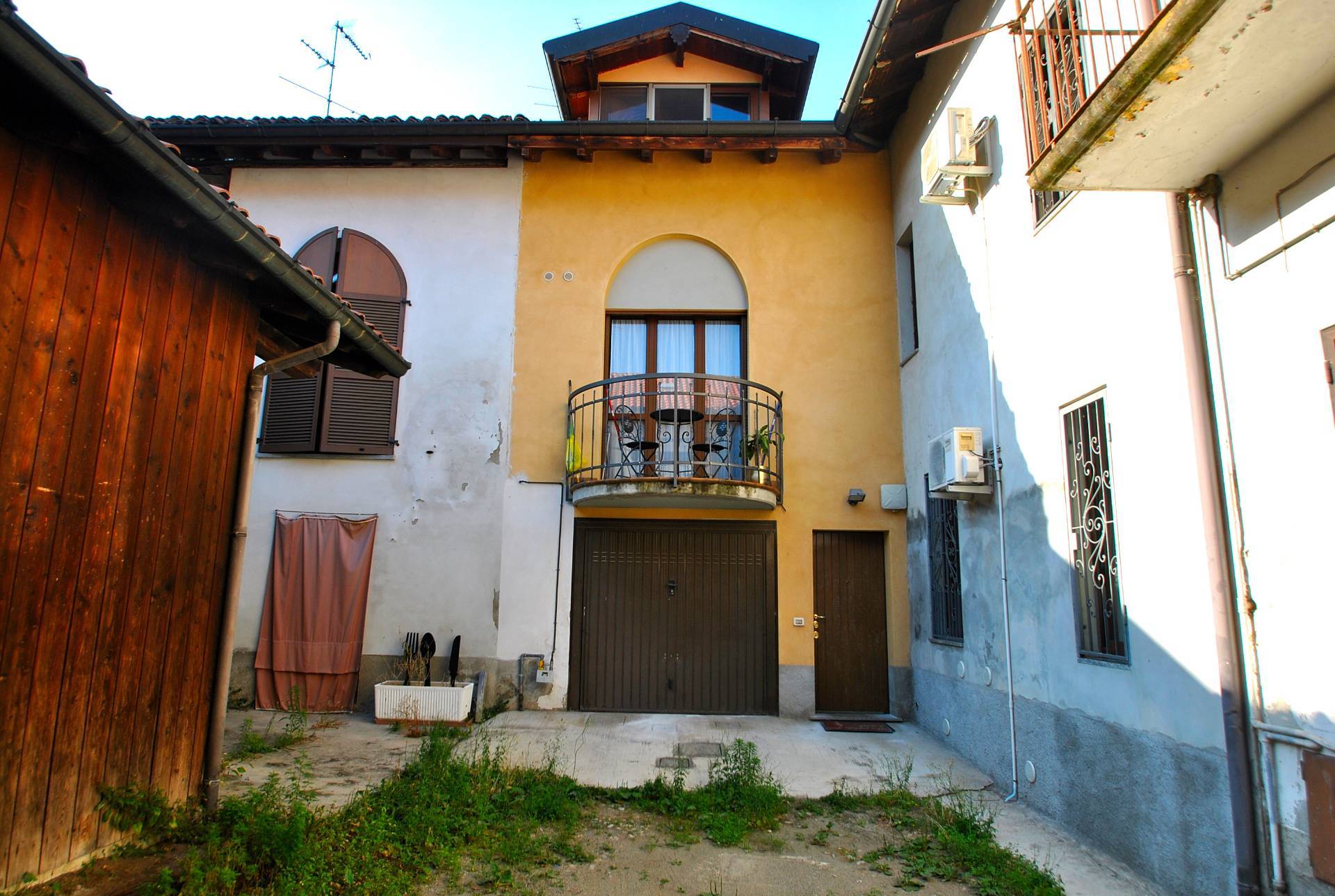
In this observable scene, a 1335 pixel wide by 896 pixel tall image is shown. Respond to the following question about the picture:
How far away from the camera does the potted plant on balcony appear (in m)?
8.69

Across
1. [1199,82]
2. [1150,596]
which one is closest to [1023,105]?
[1199,82]

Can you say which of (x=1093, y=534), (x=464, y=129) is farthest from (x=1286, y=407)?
(x=464, y=129)

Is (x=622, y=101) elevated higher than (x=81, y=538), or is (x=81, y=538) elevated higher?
(x=622, y=101)

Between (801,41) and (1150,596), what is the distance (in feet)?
27.1

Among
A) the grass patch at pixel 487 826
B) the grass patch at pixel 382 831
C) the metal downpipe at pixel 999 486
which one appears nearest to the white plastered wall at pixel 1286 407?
the grass patch at pixel 487 826

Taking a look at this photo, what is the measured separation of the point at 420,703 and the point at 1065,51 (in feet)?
25.2

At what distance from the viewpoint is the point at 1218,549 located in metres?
3.94

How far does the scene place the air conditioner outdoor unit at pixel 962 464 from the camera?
6590mm

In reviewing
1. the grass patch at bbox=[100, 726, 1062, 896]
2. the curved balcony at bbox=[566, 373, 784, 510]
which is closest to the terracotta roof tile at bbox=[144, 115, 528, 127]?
the curved balcony at bbox=[566, 373, 784, 510]

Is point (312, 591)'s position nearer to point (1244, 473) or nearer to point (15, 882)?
point (15, 882)

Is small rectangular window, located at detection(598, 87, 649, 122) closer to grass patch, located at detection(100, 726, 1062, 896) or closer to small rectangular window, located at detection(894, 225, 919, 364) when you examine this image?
small rectangular window, located at detection(894, 225, 919, 364)

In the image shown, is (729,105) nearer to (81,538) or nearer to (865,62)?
(865,62)

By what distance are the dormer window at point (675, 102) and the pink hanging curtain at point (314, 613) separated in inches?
245

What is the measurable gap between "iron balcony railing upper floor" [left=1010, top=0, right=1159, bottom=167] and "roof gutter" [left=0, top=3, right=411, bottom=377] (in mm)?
4048
